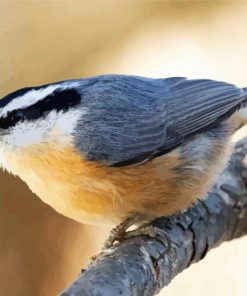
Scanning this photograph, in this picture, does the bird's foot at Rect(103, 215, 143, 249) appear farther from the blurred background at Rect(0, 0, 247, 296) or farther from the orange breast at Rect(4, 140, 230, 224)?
the blurred background at Rect(0, 0, 247, 296)

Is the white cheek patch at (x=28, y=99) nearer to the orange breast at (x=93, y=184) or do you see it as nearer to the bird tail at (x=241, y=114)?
the orange breast at (x=93, y=184)

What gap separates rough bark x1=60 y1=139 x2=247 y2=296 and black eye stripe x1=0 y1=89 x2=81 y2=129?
237 mm

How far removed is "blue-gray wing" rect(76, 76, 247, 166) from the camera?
4.00ft

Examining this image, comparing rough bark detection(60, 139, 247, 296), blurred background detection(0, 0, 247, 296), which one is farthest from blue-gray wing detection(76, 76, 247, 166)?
blurred background detection(0, 0, 247, 296)

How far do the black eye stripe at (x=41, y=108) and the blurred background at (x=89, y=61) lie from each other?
62 cm

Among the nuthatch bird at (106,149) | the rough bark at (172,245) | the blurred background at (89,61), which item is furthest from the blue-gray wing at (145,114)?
the blurred background at (89,61)

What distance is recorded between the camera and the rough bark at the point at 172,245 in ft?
3.21

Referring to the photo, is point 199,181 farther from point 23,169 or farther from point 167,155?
point 23,169

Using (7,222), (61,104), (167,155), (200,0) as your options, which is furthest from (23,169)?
(200,0)

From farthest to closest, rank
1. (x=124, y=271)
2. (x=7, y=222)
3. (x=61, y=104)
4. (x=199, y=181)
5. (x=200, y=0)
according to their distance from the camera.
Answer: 1. (x=200, y=0)
2. (x=7, y=222)
3. (x=199, y=181)
4. (x=61, y=104)
5. (x=124, y=271)

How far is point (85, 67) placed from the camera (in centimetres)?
198

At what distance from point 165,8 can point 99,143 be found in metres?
0.98

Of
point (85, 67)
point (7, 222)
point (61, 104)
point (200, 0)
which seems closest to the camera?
point (61, 104)

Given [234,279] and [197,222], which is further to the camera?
Answer: [234,279]
